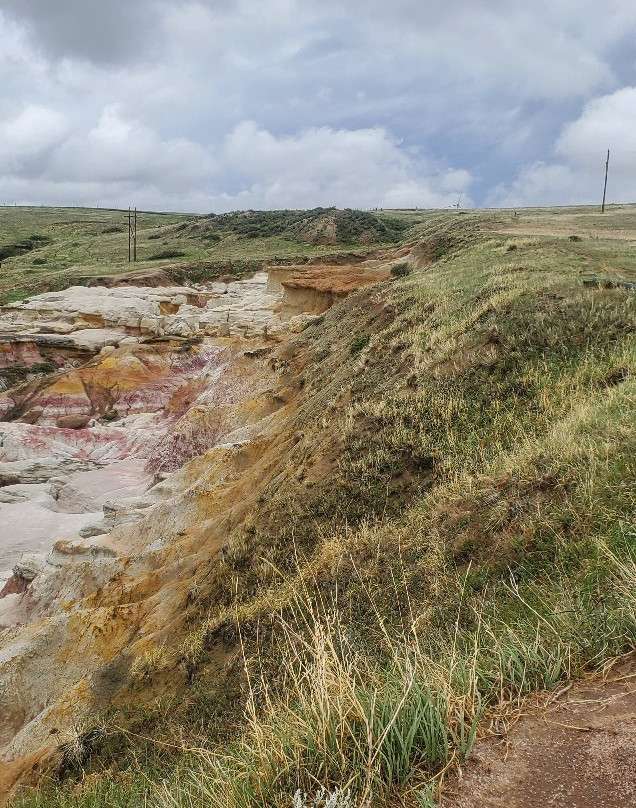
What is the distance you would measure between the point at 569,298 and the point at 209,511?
715cm

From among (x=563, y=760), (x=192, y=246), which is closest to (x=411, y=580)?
(x=563, y=760)

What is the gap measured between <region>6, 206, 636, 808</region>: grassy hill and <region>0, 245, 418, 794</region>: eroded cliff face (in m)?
1.05

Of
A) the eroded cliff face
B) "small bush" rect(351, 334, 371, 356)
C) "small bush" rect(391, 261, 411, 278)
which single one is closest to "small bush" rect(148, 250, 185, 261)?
the eroded cliff face

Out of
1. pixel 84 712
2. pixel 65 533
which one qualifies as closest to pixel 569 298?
pixel 84 712

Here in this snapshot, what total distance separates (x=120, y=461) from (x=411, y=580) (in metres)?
18.2

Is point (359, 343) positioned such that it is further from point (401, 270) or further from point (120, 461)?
point (401, 270)

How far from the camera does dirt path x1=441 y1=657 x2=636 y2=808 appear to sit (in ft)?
6.73

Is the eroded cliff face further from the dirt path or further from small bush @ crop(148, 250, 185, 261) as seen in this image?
small bush @ crop(148, 250, 185, 261)

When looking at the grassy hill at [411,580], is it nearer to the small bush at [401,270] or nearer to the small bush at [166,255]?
the small bush at [401,270]

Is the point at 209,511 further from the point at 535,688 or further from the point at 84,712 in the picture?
the point at 535,688

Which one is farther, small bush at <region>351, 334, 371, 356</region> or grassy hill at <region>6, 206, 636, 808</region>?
small bush at <region>351, 334, 371, 356</region>

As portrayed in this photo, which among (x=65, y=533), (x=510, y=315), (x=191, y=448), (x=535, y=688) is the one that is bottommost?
(x=65, y=533)

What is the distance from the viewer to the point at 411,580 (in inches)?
192

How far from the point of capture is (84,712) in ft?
19.9
